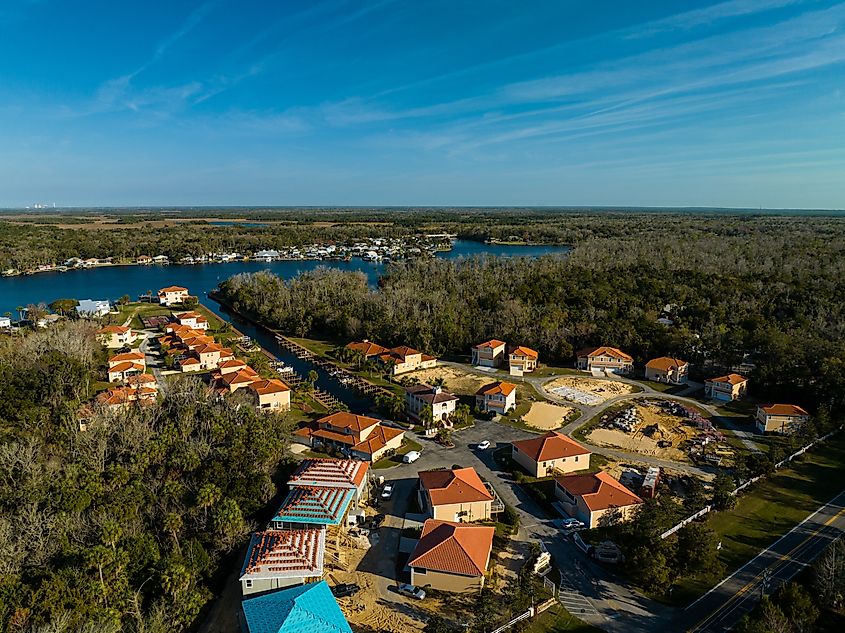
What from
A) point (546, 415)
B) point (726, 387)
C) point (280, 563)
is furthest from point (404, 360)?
point (280, 563)

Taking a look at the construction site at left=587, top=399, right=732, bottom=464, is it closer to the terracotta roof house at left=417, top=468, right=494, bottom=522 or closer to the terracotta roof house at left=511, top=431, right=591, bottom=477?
the terracotta roof house at left=511, top=431, right=591, bottom=477

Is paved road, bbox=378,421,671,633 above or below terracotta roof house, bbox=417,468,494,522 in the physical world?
below

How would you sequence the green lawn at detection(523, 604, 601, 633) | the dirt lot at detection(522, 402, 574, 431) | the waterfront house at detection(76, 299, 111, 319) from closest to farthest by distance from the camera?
the green lawn at detection(523, 604, 601, 633), the dirt lot at detection(522, 402, 574, 431), the waterfront house at detection(76, 299, 111, 319)

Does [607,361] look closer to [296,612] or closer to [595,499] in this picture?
[595,499]

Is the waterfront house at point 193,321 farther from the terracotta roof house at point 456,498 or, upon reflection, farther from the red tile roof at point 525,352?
the terracotta roof house at point 456,498

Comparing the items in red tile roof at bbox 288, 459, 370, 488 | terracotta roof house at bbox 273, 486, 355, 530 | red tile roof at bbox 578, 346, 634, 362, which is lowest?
terracotta roof house at bbox 273, 486, 355, 530

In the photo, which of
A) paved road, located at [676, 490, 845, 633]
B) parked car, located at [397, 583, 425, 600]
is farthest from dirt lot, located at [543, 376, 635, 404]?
parked car, located at [397, 583, 425, 600]
